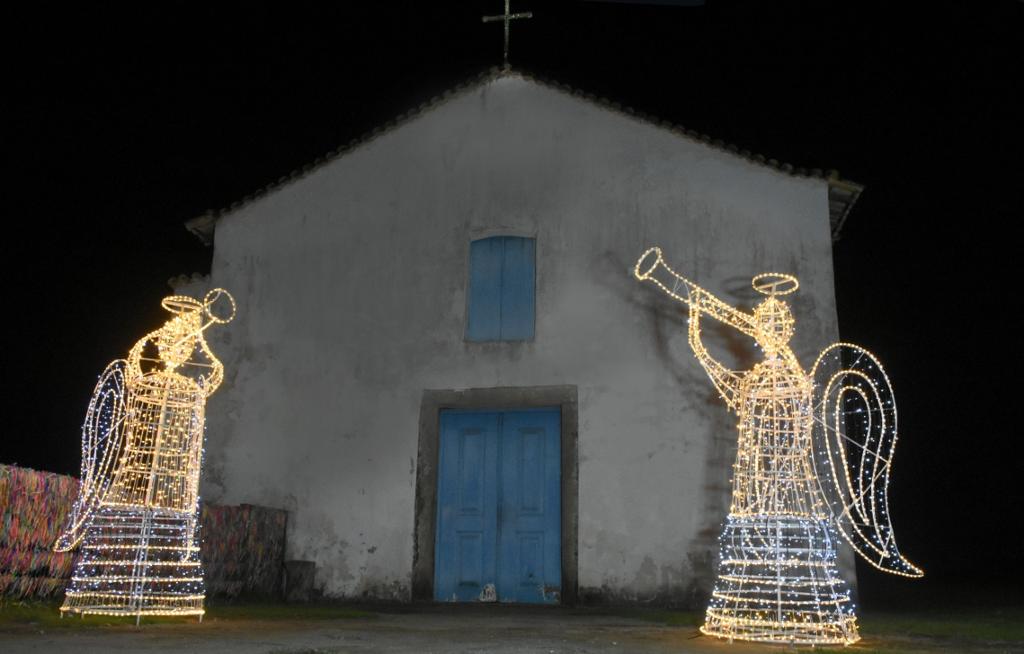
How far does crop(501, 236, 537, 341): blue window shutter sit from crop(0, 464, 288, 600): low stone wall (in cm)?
316

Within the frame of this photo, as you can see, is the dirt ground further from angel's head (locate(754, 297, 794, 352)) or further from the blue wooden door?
the blue wooden door

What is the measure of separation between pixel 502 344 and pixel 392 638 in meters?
4.20

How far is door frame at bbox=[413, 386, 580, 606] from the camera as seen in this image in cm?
844

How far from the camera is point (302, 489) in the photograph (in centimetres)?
915

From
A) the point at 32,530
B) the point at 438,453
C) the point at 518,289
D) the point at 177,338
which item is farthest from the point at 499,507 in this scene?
the point at 32,530

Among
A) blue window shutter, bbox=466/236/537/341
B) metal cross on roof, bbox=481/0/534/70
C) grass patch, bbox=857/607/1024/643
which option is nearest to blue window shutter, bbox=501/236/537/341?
blue window shutter, bbox=466/236/537/341

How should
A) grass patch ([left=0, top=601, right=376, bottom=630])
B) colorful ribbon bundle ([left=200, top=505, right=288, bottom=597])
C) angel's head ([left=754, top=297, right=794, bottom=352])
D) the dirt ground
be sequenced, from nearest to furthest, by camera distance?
the dirt ground < angel's head ([left=754, top=297, right=794, bottom=352]) < grass patch ([left=0, top=601, right=376, bottom=630]) < colorful ribbon bundle ([left=200, top=505, right=288, bottom=597])

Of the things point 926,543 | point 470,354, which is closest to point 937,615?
point 470,354

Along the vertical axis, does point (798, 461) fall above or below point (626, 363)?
below

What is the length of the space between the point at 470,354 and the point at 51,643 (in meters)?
5.08

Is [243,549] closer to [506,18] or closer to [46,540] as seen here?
[46,540]

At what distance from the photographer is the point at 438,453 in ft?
29.5

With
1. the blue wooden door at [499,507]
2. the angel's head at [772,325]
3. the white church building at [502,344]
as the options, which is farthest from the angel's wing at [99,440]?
the angel's head at [772,325]

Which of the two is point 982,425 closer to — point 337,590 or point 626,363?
point 626,363
